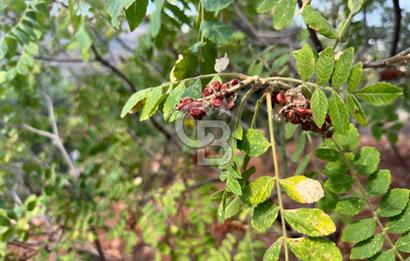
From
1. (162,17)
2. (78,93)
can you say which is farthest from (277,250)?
(78,93)

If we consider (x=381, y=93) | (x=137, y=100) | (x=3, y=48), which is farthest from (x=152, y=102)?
(x=3, y=48)

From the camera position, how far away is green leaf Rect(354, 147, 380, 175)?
2.95 ft

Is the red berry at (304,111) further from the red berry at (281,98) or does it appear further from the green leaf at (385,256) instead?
the green leaf at (385,256)

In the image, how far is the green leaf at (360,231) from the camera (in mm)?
810

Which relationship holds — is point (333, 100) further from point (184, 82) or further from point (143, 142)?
point (143, 142)

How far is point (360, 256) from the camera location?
0.77 meters

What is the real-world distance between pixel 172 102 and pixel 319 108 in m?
0.23

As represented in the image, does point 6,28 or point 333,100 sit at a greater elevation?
point 6,28

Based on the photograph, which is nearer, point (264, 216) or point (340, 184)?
point (264, 216)

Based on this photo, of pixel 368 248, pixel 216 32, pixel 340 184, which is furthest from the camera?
pixel 216 32

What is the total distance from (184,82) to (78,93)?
6.52 feet

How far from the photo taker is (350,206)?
865mm

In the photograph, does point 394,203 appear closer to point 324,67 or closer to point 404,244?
point 404,244

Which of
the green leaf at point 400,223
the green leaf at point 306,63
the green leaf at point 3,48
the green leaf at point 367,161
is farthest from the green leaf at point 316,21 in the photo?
the green leaf at point 3,48
